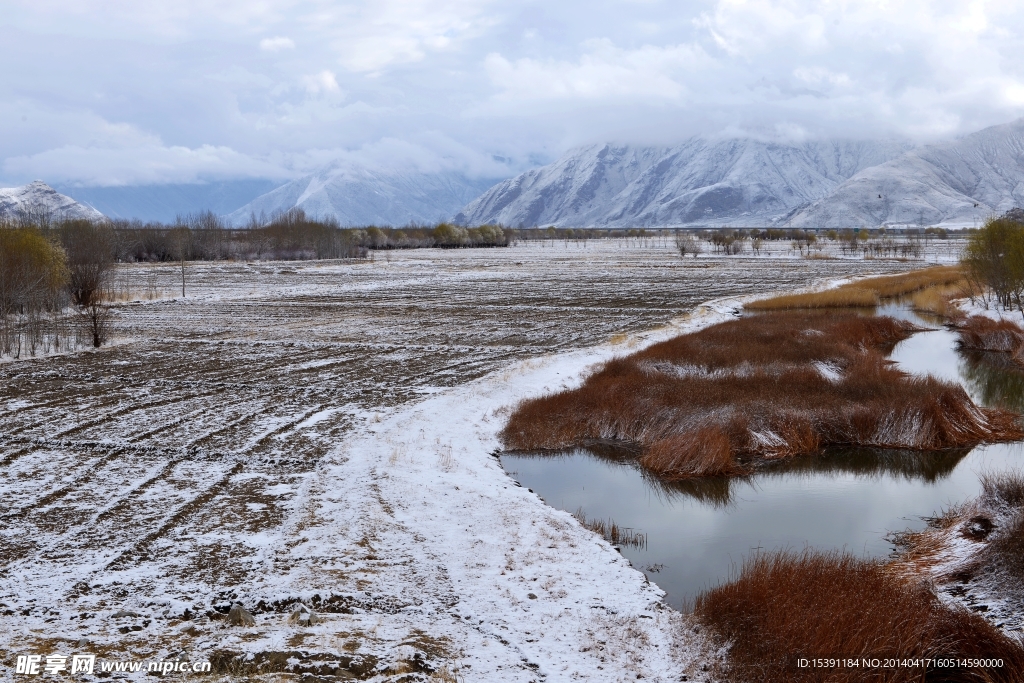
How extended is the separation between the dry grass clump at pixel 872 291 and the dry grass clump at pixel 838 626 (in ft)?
115

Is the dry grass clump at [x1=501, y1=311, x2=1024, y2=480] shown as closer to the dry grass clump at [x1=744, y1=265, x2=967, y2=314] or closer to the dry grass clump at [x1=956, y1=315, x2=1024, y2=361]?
the dry grass clump at [x1=956, y1=315, x2=1024, y2=361]

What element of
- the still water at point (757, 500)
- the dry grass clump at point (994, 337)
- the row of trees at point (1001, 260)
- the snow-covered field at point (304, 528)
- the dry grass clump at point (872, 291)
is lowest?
the still water at point (757, 500)

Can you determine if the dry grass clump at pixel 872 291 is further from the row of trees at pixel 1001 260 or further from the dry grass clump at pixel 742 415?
the dry grass clump at pixel 742 415

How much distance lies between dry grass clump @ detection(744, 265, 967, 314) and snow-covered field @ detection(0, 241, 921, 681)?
70.4ft

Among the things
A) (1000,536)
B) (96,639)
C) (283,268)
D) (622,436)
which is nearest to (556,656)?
(96,639)

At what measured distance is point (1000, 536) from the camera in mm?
10000

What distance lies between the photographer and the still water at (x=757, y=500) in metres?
10.9

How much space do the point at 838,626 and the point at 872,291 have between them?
46100 mm

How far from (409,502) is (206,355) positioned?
16325 mm

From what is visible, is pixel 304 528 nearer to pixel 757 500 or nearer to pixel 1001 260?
pixel 757 500

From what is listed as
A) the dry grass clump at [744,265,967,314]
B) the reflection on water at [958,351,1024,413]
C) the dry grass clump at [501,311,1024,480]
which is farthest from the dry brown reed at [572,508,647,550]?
the dry grass clump at [744,265,967,314]

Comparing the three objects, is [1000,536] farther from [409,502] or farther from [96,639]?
[96,639]

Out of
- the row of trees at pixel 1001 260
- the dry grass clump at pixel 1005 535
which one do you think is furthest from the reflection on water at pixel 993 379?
the dry grass clump at pixel 1005 535

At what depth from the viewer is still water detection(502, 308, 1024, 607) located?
35.8 ft
